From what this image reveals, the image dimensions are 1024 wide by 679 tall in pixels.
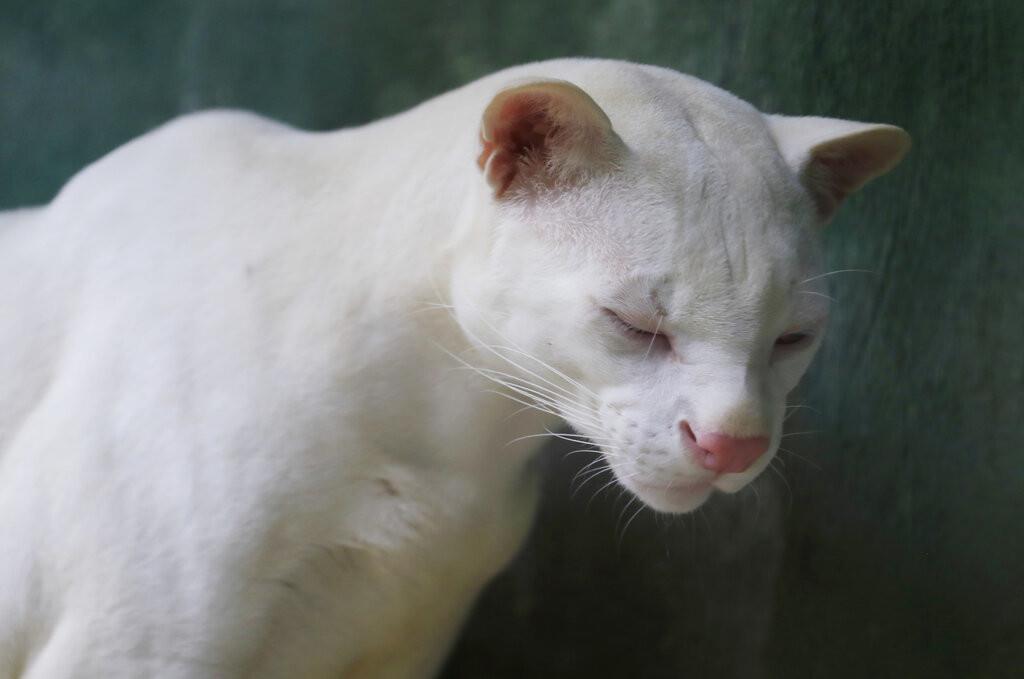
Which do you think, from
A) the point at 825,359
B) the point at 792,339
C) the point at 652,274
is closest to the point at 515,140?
the point at 652,274

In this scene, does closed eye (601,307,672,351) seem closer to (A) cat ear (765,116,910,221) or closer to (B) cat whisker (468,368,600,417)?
(B) cat whisker (468,368,600,417)

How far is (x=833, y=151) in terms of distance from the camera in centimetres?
116

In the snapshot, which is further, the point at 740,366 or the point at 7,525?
the point at 7,525

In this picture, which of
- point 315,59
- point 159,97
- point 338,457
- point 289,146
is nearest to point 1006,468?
point 338,457

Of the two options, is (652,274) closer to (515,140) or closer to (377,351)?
(515,140)

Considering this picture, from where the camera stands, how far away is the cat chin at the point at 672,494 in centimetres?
108

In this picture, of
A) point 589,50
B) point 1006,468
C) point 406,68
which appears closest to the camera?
point 1006,468

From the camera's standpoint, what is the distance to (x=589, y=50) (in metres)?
1.64

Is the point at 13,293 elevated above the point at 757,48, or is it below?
below

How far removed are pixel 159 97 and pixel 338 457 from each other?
95 cm

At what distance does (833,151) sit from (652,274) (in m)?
0.30

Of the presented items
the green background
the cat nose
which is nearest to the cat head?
the cat nose

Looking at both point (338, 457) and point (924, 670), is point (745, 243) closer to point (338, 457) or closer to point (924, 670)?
point (338, 457)

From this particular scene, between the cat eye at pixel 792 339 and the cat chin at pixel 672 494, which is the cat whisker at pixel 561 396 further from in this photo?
the cat eye at pixel 792 339
